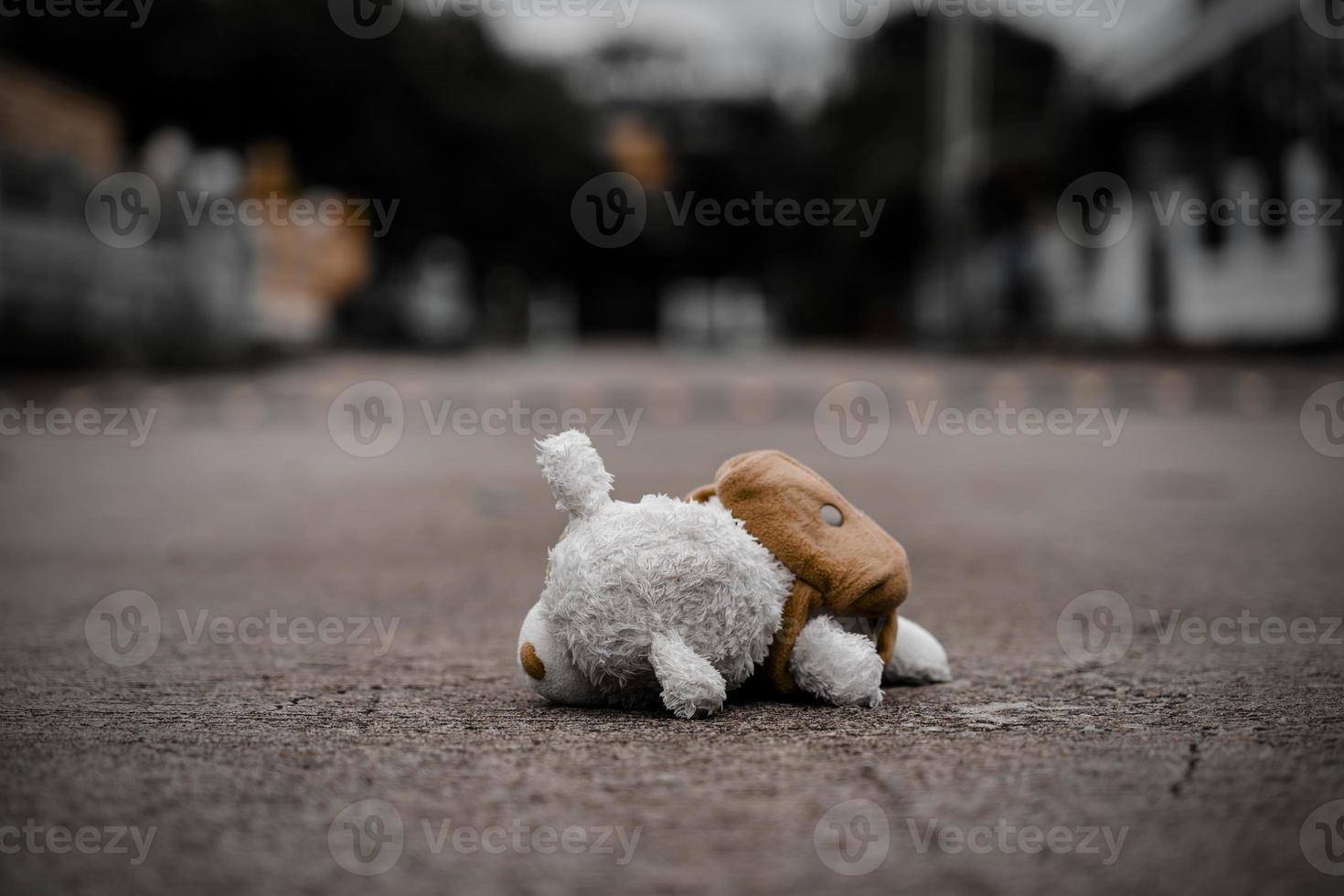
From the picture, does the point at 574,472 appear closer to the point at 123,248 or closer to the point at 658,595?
the point at 658,595

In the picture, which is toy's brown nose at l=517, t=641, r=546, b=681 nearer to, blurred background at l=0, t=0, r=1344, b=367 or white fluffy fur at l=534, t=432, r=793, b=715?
white fluffy fur at l=534, t=432, r=793, b=715

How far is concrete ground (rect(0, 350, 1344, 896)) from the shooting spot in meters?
1.75

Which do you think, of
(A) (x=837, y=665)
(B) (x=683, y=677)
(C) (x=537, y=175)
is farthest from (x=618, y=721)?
(C) (x=537, y=175)

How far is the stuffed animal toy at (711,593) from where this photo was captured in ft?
8.02

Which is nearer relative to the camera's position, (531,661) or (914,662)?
(531,661)

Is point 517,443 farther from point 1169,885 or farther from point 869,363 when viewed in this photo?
point 869,363

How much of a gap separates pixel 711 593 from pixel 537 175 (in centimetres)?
3260

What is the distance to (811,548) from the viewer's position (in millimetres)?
2566

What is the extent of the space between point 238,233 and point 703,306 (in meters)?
37.2

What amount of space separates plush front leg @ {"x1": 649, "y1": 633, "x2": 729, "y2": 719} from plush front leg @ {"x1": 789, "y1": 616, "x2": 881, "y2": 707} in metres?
0.22

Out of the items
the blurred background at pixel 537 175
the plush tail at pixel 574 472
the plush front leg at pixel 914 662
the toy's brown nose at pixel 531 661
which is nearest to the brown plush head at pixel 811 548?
the plush front leg at pixel 914 662

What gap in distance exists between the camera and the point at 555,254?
4562 cm

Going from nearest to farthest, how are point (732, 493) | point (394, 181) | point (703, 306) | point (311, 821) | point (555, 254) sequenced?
1. point (311, 821)
2. point (732, 493)
3. point (394, 181)
4. point (555, 254)
5. point (703, 306)

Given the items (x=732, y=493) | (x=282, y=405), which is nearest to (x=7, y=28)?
(x=282, y=405)
